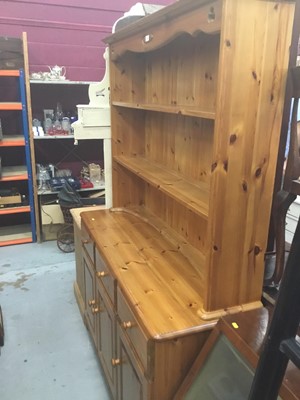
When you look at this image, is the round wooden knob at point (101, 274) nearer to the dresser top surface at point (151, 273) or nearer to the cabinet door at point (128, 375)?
the dresser top surface at point (151, 273)

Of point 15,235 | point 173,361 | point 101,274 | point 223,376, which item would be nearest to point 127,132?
point 101,274

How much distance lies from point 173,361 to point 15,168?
3108 mm

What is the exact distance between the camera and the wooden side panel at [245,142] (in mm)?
1087

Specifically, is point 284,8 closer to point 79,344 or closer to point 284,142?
point 284,142

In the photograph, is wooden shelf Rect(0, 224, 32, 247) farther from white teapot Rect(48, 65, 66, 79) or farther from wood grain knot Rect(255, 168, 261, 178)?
wood grain knot Rect(255, 168, 261, 178)

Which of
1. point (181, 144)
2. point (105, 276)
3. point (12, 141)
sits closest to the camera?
point (105, 276)

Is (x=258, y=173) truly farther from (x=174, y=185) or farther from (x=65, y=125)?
(x=65, y=125)

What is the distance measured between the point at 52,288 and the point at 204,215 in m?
2.05

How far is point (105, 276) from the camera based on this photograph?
1.82 metres

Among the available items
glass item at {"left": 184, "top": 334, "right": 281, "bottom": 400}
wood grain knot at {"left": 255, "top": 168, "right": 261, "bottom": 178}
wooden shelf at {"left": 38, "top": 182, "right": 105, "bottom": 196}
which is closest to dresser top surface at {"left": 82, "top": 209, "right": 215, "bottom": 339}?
glass item at {"left": 184, "top": 334, "right": 281, "bottom": 400}

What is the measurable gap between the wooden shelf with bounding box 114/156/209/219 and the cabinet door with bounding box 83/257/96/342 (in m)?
0.66

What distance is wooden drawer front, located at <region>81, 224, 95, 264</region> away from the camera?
6.94ft

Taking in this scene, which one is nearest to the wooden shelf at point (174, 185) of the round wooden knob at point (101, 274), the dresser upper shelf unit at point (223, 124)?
the dresser upper shelf unit at point (223, 124)

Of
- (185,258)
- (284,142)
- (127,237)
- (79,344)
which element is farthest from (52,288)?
(284,142)
